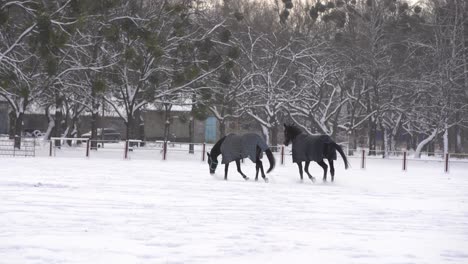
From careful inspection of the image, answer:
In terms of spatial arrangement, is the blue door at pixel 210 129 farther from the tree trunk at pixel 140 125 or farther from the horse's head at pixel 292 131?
the horse's head at pixel 292 131

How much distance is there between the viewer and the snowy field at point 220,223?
23.7 ft

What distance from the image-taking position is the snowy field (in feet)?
23.7

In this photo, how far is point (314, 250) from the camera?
25.1 ft

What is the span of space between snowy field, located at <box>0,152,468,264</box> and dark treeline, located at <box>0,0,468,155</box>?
49.7 feet

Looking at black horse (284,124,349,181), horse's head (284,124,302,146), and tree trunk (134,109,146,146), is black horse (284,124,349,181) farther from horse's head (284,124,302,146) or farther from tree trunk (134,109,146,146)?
tree trunk (134,109,146,146)

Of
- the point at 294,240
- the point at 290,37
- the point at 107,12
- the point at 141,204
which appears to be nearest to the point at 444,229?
the point at 294,240

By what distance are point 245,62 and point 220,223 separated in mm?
38268

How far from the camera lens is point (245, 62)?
47.4 m

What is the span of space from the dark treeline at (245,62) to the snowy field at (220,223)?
15.2 metres

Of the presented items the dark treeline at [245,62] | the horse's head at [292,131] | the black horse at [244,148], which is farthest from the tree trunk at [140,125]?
the black horse at [244,148]

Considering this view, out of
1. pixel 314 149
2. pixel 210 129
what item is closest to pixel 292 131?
pixel 314 149

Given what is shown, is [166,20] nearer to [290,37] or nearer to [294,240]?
[290,37]

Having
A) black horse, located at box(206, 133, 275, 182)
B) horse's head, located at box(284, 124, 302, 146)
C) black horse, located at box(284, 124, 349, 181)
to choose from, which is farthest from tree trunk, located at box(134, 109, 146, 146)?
black horse, located at box(284, 124, 349, 181)

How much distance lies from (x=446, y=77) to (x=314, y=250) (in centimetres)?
3770
